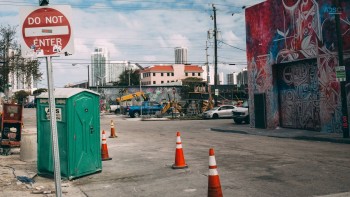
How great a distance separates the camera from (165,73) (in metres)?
140

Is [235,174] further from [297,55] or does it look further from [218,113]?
[218,113]

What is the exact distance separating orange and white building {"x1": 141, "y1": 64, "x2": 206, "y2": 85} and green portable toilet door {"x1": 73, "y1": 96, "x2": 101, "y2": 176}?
12694 cm

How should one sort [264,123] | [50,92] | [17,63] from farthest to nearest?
[17,63]
[264,123]
[50,92]

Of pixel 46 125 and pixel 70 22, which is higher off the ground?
pixel 70 22

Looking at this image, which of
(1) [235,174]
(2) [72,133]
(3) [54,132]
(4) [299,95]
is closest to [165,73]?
(4) [299,95]

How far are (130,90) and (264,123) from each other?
143 feet

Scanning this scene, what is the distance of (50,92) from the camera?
14.2 feet

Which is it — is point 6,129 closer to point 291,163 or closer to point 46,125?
point 46,125

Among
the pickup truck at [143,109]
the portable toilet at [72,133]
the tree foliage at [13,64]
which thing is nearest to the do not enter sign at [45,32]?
the portable toilet at [72,133]

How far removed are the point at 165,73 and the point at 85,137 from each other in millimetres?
131671

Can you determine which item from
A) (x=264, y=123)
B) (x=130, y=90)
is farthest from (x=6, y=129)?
(x=130, y=90)

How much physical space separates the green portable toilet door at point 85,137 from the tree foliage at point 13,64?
22592mm

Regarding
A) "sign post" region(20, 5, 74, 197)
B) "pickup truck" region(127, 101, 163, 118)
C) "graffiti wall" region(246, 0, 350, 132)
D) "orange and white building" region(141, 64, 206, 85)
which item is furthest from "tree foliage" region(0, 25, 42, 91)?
"orange and white building" region(141, 64, 206, 85)

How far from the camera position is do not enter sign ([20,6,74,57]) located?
14.6 feet
